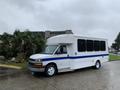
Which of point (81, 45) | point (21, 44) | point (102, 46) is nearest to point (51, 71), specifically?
point (81, 45)

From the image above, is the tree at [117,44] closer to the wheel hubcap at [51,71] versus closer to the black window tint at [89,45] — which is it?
the black window tint at [89,45]

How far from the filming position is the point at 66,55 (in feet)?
41.0

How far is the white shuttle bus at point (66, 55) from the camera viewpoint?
37.0 feet

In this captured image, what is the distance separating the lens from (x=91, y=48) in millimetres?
14594

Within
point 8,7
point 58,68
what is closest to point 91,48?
point 58,68

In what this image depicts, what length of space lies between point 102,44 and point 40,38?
7128mm

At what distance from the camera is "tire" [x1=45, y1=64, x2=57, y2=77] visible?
37.0 feet

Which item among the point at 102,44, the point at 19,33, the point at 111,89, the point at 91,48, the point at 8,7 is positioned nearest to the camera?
the point at 111,89

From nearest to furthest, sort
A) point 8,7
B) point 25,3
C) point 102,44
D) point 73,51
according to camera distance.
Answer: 1. point 73,51
2. point 102,44
3. point 25,3
4. point 8,7

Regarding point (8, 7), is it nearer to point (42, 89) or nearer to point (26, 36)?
point (26, 36)

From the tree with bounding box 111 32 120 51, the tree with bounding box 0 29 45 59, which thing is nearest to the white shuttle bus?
the tree with bounding box 0 29 45 59

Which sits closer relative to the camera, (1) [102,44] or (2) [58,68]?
(2) [58,68]

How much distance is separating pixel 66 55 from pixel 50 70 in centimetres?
174

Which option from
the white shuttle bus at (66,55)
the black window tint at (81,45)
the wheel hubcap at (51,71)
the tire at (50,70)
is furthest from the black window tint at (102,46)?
the wheel hubcap at (51,71)
